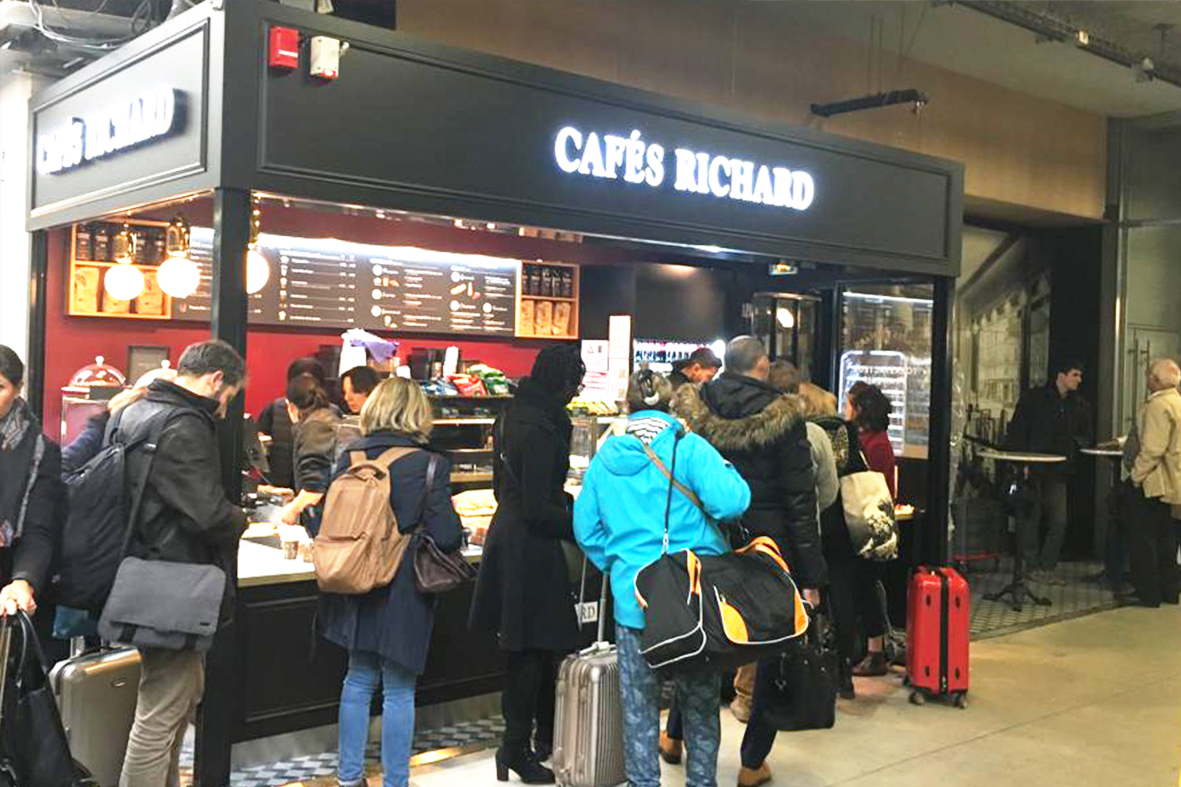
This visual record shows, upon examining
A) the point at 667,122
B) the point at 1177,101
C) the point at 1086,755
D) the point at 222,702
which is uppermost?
the point at 1177,101

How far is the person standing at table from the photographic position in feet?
29.2

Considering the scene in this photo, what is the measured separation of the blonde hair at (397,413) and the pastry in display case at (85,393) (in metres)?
3.20

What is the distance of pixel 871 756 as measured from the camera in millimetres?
4715

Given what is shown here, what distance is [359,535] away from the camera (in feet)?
11.8

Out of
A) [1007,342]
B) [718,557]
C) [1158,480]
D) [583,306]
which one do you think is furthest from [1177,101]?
[718,557]

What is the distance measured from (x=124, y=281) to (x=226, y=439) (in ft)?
11.2

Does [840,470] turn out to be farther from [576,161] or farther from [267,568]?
[267,568]

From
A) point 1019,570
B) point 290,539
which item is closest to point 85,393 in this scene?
point 290,539

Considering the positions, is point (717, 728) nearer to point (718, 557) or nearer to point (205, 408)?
point (718, 557)

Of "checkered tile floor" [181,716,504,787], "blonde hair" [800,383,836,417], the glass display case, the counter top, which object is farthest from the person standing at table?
the counter top

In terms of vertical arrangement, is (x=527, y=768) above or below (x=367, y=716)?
below

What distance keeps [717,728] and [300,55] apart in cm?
277

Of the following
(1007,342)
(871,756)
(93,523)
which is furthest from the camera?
(1007,342)

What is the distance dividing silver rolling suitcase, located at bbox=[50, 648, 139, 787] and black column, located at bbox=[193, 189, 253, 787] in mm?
284
